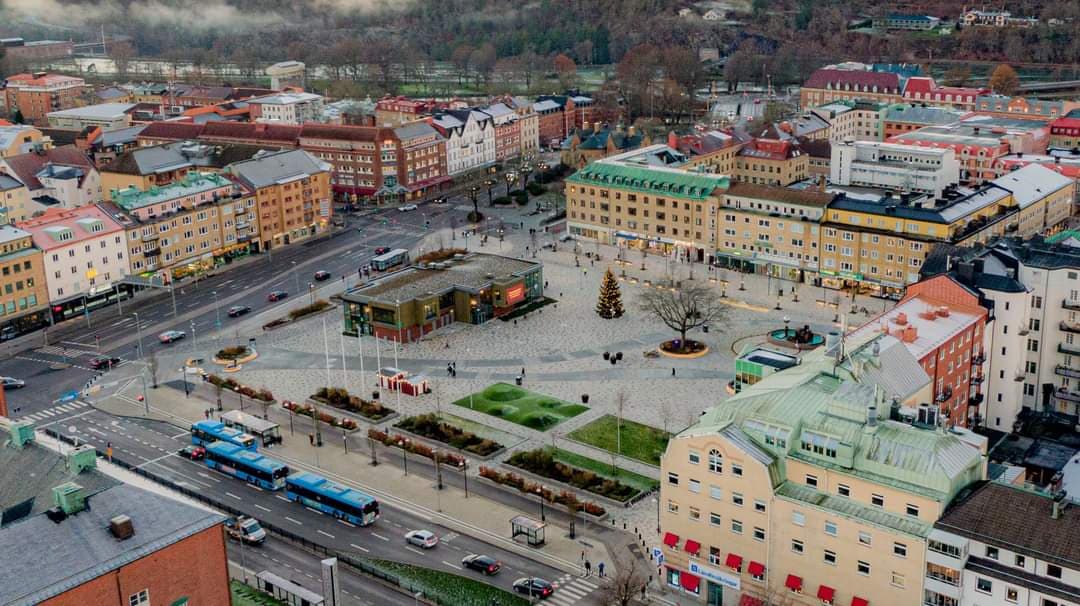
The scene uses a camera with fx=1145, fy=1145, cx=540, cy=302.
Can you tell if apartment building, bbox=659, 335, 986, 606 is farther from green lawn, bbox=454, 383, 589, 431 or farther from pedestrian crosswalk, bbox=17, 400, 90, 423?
pedestrian crosswalk, bbox=17, 400, 90, 423

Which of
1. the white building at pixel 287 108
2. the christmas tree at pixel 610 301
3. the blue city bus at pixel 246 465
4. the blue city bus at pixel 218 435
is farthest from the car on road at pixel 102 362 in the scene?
the white building at pixel 287 108

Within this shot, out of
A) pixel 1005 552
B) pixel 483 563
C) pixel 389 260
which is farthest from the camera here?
pixel 389 260

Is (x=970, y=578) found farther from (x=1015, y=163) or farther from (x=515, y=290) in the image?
(x=1015, y=163)

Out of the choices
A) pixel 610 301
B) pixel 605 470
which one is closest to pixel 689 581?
pixel 605 470

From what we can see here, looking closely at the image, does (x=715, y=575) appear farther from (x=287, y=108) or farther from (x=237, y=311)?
(x=287, y=108)

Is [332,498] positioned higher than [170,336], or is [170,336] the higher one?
[170,336]

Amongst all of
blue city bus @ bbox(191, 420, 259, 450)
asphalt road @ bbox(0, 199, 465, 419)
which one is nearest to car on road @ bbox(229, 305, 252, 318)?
asphalt road @ bbox(0, 199, 465, 419)
